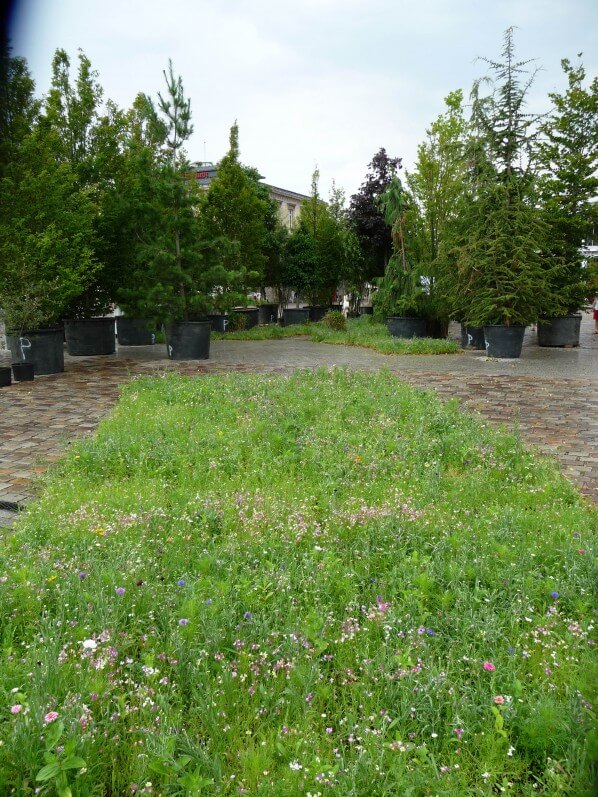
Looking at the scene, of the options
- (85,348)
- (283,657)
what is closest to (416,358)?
(85,348)

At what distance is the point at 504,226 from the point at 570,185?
3995mm

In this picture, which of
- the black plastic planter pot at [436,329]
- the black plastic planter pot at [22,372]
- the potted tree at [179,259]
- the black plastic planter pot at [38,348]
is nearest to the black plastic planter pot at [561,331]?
the black plastic planter pot at [436,329]

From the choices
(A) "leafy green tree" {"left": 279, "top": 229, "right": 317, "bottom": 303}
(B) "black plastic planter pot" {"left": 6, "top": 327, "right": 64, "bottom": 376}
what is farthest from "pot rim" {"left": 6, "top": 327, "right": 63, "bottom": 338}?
(A) "leafy green tree" {"left": 279, "top": 229, "right": 317, "bottom": 303}

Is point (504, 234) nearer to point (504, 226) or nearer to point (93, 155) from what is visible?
point (504, 226)

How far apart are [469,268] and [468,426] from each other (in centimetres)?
836

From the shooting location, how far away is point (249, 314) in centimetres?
2466

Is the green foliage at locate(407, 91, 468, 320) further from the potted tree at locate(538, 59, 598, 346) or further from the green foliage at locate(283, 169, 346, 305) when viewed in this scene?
the green foliage at locate(283, 169, 346, 305)

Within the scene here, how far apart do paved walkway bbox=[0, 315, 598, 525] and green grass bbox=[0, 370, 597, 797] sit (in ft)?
3.68

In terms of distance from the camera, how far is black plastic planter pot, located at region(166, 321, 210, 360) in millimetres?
13578

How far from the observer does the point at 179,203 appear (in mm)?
13289

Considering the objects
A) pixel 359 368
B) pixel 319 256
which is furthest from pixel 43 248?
pixel 319 256

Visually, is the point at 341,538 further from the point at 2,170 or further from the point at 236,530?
the point at 2,170

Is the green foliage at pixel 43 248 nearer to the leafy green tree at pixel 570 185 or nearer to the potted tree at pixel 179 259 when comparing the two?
the potted tree at pixel 179 259

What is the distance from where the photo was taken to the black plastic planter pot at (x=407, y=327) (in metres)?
17.7
